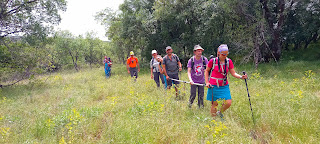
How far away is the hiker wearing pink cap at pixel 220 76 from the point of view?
3496mm

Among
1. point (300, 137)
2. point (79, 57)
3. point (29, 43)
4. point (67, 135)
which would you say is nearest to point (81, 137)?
point (67, 135)

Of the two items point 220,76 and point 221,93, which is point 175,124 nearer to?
point 221,93

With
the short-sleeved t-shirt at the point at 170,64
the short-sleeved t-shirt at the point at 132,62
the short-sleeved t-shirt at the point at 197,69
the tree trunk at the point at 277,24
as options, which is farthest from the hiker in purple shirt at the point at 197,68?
the tree trunk at the point at 277,24

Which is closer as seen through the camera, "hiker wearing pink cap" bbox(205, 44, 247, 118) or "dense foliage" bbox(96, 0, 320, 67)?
"hiker wearing pink cap" bbox(205, 44, 247, 118)

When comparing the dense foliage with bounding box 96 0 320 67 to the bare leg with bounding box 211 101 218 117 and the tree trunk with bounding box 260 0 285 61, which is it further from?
the bare leg with bounding box 211 101 218 117

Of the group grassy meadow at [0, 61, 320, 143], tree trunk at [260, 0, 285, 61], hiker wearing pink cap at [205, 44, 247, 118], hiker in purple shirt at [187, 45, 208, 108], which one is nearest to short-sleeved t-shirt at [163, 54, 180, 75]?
hiker in purple shirt at [187, 45, 208, 108]

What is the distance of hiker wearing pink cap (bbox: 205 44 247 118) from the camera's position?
350cm

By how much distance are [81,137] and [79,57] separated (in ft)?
85.9

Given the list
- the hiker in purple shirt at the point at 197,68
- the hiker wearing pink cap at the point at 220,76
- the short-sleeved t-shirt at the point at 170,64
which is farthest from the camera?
the short-sleeved t-shirt at the point at 170,64

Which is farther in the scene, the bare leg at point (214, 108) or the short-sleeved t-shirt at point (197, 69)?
the short-sleeved t-shirt at point (197, 69)

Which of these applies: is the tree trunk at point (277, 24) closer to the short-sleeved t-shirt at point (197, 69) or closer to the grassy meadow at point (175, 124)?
the grassy meadow at point (175, 124)

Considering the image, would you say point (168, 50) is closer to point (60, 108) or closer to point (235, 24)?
point (60, 108)

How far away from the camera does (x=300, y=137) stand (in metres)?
2.89

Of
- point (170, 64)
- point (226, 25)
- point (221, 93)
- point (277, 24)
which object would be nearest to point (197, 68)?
point (221, 93)
